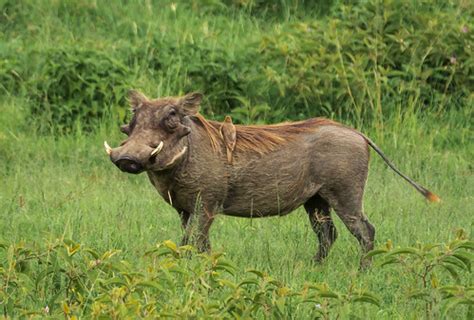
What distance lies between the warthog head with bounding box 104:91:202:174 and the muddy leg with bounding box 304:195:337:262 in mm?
850

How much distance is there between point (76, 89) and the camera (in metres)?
8.77

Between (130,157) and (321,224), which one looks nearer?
(130,157)

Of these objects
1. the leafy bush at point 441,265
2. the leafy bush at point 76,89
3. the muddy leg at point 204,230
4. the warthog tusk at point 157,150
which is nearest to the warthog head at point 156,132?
the warthog tusk at point 157,150

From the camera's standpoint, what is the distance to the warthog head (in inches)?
217

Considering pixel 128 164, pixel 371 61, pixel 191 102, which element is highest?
pixel 191 102

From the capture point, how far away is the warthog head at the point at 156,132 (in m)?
5.51

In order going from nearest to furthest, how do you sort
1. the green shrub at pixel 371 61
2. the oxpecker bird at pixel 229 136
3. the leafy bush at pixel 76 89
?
the oxpecker bird at pixel 229 136 < the leafy bush at pixel 76 89 < the green shrub at pixel 371 61

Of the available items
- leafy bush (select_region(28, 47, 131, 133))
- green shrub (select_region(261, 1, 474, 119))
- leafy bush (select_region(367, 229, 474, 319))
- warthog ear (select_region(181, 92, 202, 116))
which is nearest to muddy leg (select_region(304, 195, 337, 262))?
warthog ear (select_region(181, 92, 202, 116))

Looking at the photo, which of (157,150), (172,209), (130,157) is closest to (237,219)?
(172,209)

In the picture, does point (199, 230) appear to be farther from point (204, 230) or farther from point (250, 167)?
point (250, 167)

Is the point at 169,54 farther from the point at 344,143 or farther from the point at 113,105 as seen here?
the point at 344,143

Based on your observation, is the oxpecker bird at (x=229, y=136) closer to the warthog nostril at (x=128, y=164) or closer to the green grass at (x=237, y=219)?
the green grass at (x=237, y=219)

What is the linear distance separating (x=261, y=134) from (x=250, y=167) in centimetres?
22

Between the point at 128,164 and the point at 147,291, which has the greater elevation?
the point at 128,164
